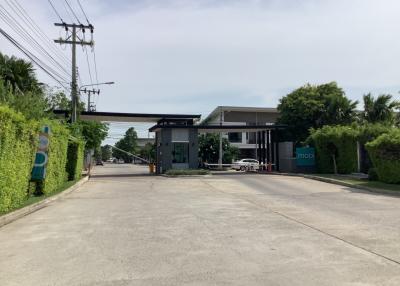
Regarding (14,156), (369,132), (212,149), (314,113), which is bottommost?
(14,156)

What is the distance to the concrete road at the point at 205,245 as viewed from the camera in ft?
23.2

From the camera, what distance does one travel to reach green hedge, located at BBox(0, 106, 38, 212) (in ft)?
41.4

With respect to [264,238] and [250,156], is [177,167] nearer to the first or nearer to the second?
[264,238]

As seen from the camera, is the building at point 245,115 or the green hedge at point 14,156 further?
the building at point 245,115

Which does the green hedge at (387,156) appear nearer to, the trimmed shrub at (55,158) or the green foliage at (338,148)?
the green foliage at (338,148)

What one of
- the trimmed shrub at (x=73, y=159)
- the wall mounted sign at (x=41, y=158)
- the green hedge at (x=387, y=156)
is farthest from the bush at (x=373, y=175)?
the wall mounted sign at (x=41, y=158)

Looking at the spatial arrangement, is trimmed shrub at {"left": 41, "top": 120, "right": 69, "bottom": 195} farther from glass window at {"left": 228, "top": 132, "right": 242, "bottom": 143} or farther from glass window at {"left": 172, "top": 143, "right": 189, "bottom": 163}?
Answer: glass window at {"left": 228, "top": 132, "right": 242, "bottom": 143}

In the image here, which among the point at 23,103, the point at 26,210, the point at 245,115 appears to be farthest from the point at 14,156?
the point at 245,115

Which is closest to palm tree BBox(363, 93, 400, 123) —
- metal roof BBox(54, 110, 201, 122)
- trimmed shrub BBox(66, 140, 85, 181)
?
metal roof BBox(54, 110, 201, 122)

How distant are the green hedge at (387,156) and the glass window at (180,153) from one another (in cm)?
1927

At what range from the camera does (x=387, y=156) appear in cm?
2348

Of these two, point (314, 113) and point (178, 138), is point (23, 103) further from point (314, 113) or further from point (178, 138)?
point (314, 113)

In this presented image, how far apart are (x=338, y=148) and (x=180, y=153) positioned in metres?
13.1

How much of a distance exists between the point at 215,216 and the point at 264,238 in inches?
140
